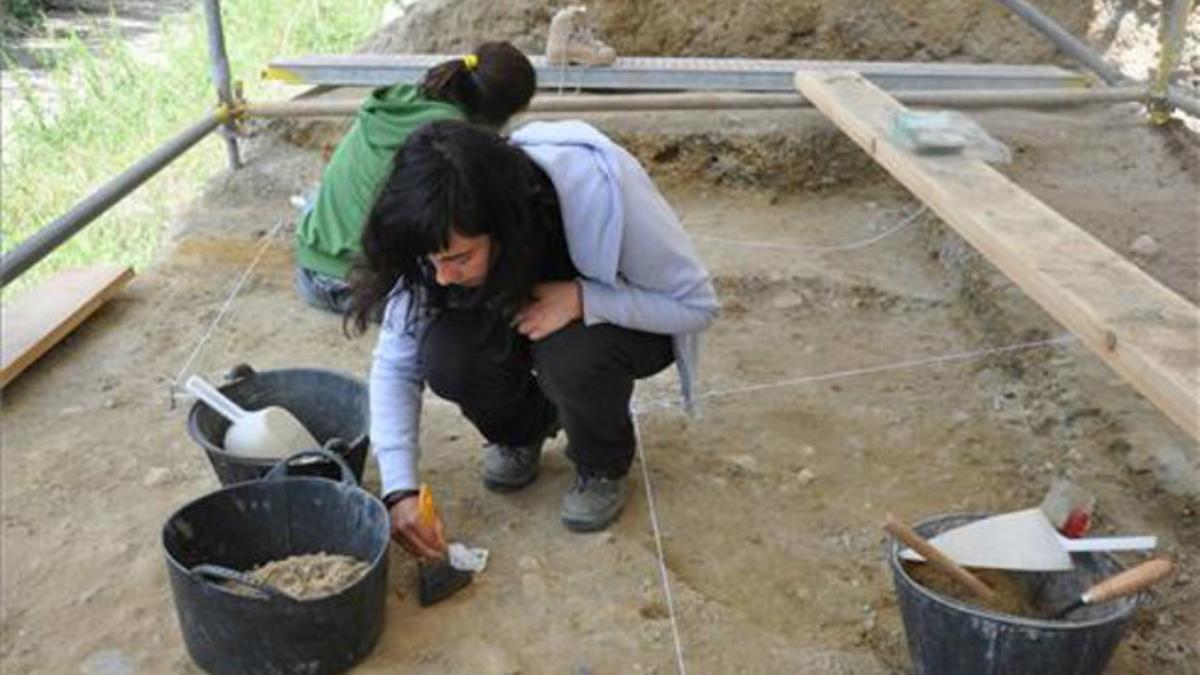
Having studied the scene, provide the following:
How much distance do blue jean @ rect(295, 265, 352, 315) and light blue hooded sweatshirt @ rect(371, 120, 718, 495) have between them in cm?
118

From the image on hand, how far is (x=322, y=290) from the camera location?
349 centimetres

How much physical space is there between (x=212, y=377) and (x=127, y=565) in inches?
33.7

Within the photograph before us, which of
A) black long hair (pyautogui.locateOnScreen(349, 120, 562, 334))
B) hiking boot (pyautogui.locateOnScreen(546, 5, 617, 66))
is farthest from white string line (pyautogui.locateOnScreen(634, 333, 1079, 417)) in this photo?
hiking boot (pyautogui.locateOnScreen(546, 5, 617, 66))

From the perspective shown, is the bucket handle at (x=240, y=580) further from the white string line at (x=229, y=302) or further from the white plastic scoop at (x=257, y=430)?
the white string line at (x=229, y=302)

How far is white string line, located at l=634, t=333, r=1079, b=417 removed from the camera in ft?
9.83

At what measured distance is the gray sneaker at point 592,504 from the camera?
2.43 m

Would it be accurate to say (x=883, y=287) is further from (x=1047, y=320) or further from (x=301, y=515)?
(x=301, y=515)

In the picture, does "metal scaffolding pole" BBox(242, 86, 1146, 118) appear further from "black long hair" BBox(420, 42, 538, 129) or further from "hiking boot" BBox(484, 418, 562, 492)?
"hiking boot" BBox(484, 418, 562, 492)

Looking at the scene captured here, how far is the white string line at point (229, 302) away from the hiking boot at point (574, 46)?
1147mm

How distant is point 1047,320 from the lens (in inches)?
127

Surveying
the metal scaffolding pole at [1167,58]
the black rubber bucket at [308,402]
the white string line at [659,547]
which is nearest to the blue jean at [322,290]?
the black rubber bucket at [308,402]

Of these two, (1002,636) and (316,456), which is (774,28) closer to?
(316,456)

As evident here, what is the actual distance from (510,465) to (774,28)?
291 centimetres

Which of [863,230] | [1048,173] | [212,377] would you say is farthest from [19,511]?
[1048,173]
